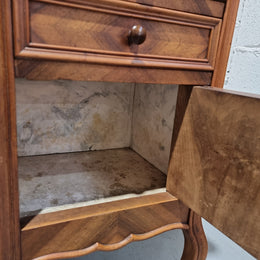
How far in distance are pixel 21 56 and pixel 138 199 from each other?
1.25 ft

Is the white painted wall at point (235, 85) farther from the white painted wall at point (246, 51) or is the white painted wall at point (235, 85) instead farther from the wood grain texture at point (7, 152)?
the wood grain texture at point (7, 152)

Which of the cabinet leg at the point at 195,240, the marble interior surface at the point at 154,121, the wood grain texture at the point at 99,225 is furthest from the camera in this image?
the marble interior surface at the point at 154,121

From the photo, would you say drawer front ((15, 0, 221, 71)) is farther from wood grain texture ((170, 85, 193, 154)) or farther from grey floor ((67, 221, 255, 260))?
grey floor ((67, 221, 255, 260))

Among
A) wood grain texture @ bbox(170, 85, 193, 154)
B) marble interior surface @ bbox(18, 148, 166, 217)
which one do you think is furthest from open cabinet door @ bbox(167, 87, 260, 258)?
marble interior surface @ bbox(18, 148, 166, 217)

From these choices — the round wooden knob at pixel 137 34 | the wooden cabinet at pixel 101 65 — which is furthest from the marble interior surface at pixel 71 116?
the round wooden knob at pixel 137 34

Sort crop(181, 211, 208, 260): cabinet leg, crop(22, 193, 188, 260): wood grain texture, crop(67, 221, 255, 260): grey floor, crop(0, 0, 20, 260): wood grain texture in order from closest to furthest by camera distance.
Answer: crop(0, 0, 20, 260): wood grain texture, crop(22, 193, 188, 260): wood grain texture, crop(181, 211, 208, 260): cabinet leg, crop(67, 221, 255, 260): grey floor

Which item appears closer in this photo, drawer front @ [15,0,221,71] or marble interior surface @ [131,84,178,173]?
drawer front @ [15,0,221,71]

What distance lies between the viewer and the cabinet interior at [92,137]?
2.22 ft

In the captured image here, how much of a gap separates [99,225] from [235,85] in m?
0.64

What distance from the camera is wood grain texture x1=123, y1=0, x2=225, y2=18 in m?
0.48

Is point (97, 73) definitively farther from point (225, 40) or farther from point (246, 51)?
point (246, 51)

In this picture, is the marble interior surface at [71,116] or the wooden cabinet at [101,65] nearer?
the wooden cabinet at [101,65]

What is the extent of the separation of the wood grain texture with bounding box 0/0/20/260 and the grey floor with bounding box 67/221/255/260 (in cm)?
50

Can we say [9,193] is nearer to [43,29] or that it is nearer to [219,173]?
[43,29]
